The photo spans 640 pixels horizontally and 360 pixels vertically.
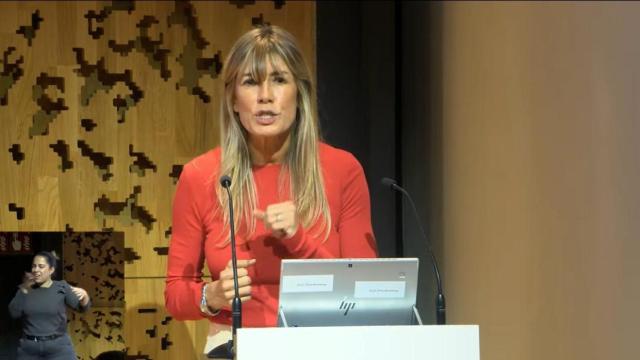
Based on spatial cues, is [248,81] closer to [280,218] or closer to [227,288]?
[280,218]

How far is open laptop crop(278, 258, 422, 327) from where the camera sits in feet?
7.52

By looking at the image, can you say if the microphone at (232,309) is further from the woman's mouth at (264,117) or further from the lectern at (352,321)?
the woman's mouth at (264,117)

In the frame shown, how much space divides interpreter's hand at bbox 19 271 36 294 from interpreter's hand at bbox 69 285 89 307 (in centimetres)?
14

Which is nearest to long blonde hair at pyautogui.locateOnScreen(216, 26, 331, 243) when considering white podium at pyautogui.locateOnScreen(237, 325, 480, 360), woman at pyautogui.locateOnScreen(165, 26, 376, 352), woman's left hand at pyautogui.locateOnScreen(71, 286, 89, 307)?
woman at pyautogui.locateOnScreen(165, 26, 376, 352)

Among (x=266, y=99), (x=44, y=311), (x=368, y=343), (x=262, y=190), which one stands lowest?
(x=44, y=311)

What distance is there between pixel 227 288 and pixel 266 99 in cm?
61

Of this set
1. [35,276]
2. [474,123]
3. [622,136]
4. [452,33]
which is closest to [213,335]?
[35,276]

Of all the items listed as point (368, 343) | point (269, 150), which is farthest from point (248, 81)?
point (368, 343)

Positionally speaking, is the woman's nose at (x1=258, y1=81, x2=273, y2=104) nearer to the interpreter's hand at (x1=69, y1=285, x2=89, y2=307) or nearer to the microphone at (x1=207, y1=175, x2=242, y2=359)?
the microphone at (x1=207, y1=175, x2=242, y2=359)

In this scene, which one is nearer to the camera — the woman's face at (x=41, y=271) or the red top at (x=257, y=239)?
the red top at (x=257, y=239)

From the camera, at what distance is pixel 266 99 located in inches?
111

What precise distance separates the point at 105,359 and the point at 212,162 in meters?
1.10

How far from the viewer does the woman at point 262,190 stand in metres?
2.79

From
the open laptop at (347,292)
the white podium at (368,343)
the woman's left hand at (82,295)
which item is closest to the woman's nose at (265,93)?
the open laptop at (347,292)
